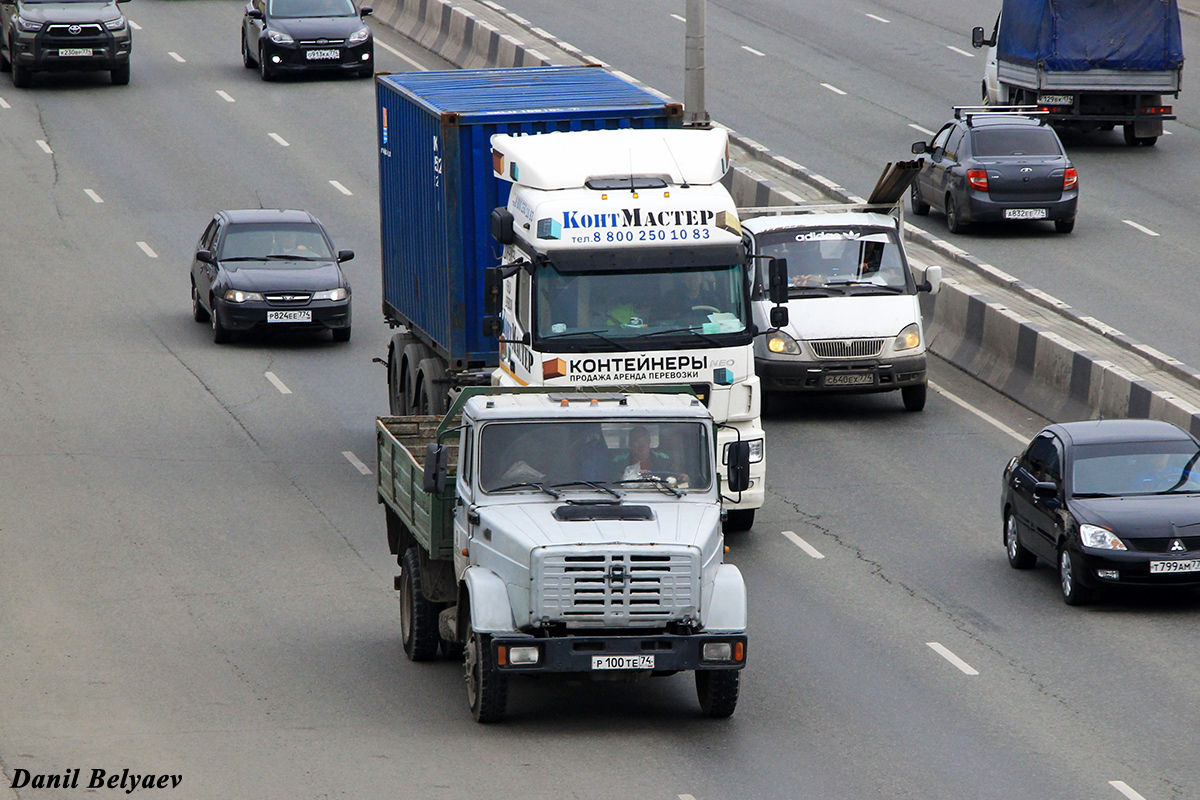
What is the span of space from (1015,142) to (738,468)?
61.9 ft

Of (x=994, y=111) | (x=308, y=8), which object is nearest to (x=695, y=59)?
(x=994, y=111)

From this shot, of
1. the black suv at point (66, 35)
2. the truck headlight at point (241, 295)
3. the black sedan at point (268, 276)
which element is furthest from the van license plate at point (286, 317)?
the black suv at point (66, 35)

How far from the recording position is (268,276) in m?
27.3

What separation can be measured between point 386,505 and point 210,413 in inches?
312

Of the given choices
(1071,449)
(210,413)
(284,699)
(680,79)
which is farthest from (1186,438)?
(680,79)

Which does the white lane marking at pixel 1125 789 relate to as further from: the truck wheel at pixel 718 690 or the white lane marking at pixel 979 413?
the white lane marking at pixel 979 413

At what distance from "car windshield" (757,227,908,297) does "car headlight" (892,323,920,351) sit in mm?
601

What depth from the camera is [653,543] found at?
13.0 metres

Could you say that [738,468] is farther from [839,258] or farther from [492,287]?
[839,258]

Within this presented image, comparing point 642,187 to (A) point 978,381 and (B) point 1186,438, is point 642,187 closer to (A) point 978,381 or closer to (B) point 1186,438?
(B) point 1186,438

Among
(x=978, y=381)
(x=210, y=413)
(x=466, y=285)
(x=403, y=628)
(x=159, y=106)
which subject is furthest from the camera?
(x=159, y=106)

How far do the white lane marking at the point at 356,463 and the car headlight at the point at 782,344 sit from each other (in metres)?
4.90

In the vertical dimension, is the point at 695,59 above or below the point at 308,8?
above

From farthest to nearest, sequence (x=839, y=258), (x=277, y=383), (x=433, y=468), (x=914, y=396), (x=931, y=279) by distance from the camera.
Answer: (x=277, y=383), (x=931, y=279), (x=839, y=258), (x=914, y=396), (x=433, y=468)
